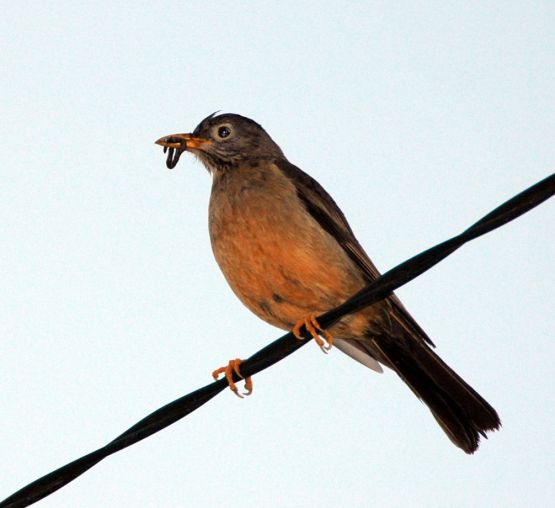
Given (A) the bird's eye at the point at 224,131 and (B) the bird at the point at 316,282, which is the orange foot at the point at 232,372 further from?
(A) the bird's eye at the point at 224,131

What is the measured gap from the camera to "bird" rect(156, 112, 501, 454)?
5.68 m

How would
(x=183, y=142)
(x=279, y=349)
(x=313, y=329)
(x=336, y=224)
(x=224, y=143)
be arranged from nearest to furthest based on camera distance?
1. (x=279, y=349)
2. (x=313, y=329)
3. (x=336, y=224)
4. (x=224, y=143)
5. (x=183, y=142)

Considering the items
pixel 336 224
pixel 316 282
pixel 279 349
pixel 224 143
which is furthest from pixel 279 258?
pixel 224 143

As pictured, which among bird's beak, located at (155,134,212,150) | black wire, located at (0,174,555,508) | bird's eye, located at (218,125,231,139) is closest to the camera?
black wire, located at (0,174,555,508)

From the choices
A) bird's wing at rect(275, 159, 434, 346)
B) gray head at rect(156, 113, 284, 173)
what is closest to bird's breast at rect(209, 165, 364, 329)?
bird's wing at rect(275, 159, 434, 346)

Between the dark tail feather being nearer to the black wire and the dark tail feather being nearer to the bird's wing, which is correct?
the bird's wing

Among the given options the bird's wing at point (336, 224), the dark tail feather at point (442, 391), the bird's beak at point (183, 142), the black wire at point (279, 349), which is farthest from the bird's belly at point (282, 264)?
the bird's beak at point (183, 142)

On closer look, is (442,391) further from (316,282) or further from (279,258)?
(279,258)

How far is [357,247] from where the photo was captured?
631 centimetres

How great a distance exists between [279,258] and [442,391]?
4.31ft

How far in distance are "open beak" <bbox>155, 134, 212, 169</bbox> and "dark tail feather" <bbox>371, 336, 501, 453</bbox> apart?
2293 mm

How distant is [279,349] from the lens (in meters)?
4.26

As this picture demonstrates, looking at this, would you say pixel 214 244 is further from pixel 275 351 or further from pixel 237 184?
pixel 275 351

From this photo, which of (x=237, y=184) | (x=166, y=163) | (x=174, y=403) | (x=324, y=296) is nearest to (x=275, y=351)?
(x=174, y=403)
